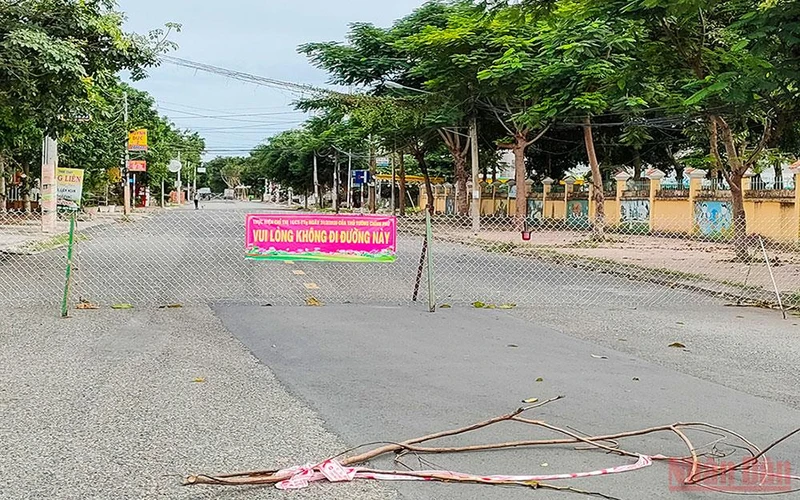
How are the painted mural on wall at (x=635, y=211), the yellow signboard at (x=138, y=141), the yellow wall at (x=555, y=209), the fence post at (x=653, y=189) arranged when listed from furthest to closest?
the yellow signboard at (x=138, y=141)
the yellow wall at (x=555, y=209)
the painted mural on wall at (x=635, y=211)
the fence post at (x=653, y=189)

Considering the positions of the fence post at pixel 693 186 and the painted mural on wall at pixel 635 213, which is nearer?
the fence post at pixel 693 186

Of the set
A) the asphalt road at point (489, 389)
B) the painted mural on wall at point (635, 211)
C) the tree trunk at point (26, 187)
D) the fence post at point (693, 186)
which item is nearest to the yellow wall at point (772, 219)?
the fence post at point (693, 186)

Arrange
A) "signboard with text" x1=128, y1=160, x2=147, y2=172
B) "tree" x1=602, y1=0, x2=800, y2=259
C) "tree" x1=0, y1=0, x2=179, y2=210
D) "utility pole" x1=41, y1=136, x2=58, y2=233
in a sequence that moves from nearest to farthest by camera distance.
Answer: "tree" x1=602, y1=0, x2=800, y2=259 < "tree" x1=0, y1=0, x2=179, y2=210 < "utility pole" x1=41, y1=136, x2=58, y2=233 < "signboard with text" x1=128, y1=160, x2=147, y2=172

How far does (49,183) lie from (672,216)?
21.8 meters

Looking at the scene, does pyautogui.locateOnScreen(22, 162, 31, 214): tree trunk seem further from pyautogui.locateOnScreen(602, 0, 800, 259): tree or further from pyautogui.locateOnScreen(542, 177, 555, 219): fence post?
pyautogui.locateOnScreen(602, 0, 800, 259): tree

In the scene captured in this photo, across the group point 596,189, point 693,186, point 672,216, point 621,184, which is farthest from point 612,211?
point 596,189

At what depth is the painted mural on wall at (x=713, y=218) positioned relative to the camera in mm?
28708

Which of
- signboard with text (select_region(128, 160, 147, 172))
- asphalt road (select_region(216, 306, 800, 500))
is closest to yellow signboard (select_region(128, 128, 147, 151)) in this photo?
signboard with text (select_region(128, 160, 147, 172))

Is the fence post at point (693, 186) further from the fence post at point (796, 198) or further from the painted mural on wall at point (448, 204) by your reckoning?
the painted mural on wall at point (448, 204)

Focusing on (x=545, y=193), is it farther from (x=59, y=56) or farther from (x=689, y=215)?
(x=59, y=56)

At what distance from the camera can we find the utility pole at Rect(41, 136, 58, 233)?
26.0 m

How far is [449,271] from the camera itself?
17438mm

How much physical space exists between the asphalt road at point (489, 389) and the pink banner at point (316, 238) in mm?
1041

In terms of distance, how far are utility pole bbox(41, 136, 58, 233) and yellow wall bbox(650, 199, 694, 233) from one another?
2164cm
